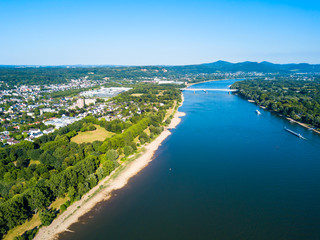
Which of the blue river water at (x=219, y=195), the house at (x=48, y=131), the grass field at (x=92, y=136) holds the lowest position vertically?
the blue river water at (x=219, y=195)

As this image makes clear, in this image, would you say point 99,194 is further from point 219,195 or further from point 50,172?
point 219,195

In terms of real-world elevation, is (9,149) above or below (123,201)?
above

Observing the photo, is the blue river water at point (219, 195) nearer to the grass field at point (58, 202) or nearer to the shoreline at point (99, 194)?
the shoreline at point (99, 194)

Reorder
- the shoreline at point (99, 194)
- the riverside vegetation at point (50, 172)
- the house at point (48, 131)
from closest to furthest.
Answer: the shoreline at point (99, 194)
the riverside vegetation at point (50, 172)
the house at point (48, 131)

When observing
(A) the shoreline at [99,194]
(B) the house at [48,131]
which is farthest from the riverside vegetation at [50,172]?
(B) the house at [48,131]

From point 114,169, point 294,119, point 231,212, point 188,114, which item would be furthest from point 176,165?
point 294,119

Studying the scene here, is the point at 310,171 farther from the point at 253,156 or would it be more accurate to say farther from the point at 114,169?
the point at 114,169
